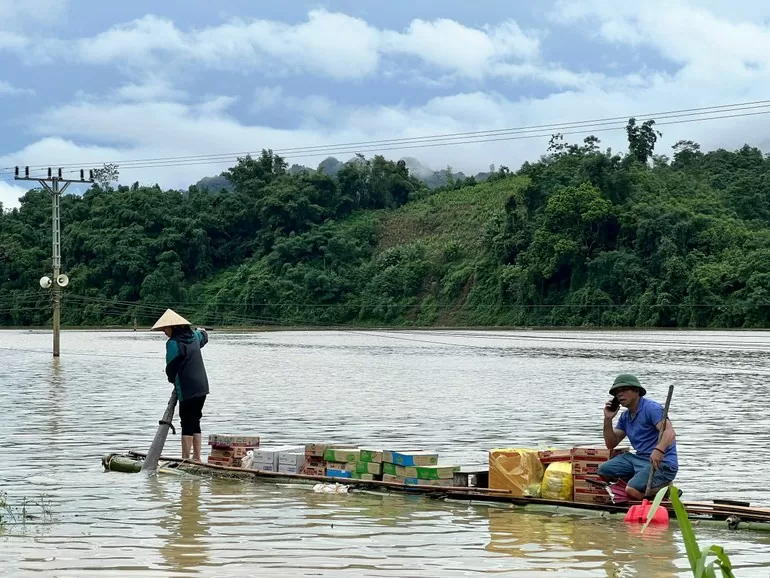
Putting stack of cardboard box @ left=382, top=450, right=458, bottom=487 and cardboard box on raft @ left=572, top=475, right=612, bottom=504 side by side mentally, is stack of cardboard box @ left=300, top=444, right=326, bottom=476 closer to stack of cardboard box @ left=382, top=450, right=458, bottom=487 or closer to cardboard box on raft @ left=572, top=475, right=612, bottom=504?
stack of cardboard box @ left=382, top=450, right=458, bottom=487

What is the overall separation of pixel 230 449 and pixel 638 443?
4.98 meters

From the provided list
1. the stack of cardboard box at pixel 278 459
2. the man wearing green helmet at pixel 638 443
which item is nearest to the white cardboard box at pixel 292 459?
the stack of cardboard box at pixel 278 459

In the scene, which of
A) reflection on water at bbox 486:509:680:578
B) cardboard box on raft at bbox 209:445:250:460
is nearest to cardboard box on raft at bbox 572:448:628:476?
reflection on water at bbox 486:509:680:578

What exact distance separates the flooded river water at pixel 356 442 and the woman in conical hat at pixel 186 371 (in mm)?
803

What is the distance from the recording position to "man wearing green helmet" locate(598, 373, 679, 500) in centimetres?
1005

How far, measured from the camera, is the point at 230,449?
13.3m

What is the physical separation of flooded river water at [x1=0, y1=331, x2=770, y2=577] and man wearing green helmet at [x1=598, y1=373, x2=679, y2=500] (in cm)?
52

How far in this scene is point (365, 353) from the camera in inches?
1933

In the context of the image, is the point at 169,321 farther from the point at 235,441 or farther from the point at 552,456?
the point at 552,456

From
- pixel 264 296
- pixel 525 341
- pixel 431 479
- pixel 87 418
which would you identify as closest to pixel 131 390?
pixel 87 418

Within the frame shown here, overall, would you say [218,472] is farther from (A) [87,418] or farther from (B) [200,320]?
(B) [200,320]

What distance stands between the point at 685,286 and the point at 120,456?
185 ft

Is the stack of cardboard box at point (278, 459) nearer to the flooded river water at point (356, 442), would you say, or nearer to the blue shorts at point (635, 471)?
the flooded river water at point (356, 442)

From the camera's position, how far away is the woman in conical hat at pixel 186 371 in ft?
44.7
